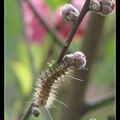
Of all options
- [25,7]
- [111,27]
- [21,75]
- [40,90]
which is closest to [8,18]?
[25,7]

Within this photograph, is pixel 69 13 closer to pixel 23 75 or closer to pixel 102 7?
pixel 102 7

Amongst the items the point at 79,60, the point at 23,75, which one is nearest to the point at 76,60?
the point at 79,60

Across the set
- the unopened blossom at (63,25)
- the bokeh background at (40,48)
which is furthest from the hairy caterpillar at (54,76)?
the unopened blossom at (63,25)

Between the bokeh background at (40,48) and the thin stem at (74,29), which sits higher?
the thin stem at (74,29)

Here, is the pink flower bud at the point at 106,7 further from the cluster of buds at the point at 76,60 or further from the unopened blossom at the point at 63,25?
the unopened blossom at the point at 63,25

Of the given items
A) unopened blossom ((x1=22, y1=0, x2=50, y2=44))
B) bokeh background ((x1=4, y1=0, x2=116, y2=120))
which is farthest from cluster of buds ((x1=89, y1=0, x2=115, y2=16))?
unopened blossom ((x1=22, y1=0, x2=50, y2=44))
